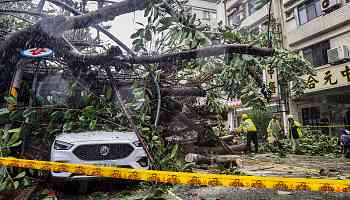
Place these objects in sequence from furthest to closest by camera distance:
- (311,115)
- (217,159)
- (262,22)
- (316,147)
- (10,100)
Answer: (262,22), (311,115), (316,147), (217,159), (10,100)

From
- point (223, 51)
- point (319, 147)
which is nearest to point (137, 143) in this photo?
point (223, 51)

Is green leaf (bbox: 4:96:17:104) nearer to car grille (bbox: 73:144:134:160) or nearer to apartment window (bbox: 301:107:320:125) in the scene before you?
car grille (bbox: 73:144:134:160)

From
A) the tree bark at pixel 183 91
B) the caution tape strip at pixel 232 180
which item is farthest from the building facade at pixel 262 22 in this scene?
the caution tape strip at pixel 232 180

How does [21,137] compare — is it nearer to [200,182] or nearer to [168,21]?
[168,21]

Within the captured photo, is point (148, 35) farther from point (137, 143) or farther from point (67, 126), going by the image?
point (67, 126)

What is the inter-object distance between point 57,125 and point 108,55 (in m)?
1.78

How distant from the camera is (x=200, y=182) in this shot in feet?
8.50

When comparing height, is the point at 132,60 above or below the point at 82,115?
above

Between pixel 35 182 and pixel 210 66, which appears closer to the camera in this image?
pixel 35 182

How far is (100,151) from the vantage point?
4820mm

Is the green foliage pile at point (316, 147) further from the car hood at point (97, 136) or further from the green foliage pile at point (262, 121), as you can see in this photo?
the car hood at point (97, 136)

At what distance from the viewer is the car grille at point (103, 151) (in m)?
4.75

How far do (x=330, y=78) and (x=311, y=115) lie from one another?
10.7 feet

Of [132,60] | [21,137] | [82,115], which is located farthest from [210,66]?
[21,137]
